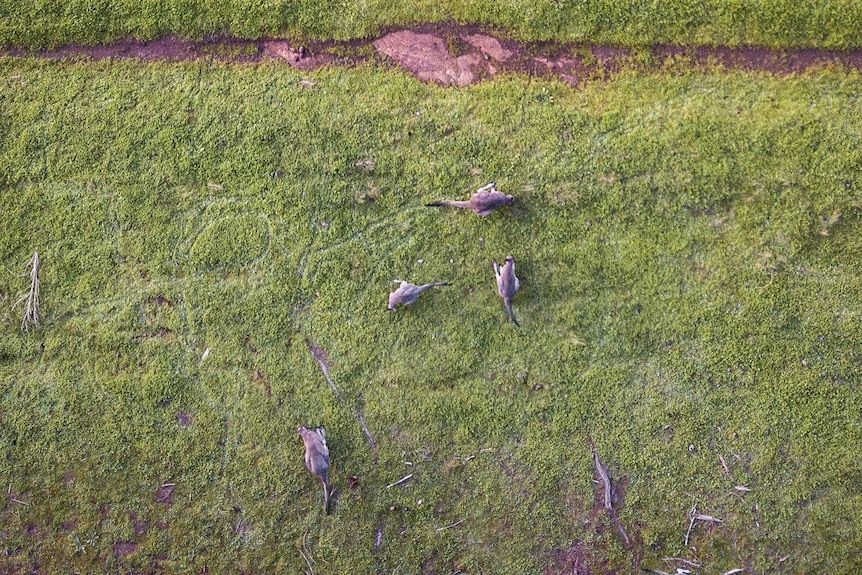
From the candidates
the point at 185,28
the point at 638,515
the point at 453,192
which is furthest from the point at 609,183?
the point at 185,28

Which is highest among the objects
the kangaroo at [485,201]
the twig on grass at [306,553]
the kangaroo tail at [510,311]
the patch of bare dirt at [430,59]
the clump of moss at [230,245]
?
the patch of bare dirt at [430,59]

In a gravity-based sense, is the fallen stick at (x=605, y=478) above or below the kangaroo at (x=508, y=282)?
below

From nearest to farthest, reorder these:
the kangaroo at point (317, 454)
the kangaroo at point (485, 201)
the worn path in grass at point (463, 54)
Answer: the kangaroo at point (317, 454)
the kangaroo at point (485, 201)
the worn path in grass at point (463, 54)

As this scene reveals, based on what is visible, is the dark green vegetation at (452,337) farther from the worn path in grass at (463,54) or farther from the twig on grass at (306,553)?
the worn path in grass at (463,54)

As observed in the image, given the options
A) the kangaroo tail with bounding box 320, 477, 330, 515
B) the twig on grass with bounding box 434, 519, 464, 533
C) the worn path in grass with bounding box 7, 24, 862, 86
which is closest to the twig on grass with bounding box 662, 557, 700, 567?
the twig on grass with bounding box 434, 519, 464, 533

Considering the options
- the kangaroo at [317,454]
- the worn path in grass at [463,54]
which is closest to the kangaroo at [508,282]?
the worn path in grass at [463,54]

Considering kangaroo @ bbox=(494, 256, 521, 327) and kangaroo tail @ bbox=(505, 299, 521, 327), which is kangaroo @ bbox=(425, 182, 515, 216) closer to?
kangaroo @ bbox=(494, 256, 521, 327)

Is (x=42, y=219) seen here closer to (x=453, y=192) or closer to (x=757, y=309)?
(x=453, y=192)
